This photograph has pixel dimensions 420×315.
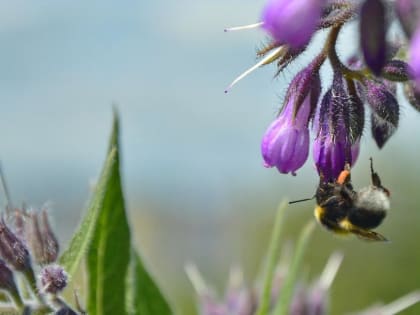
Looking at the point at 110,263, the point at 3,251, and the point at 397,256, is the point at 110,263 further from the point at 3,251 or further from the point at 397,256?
the point at 397,256

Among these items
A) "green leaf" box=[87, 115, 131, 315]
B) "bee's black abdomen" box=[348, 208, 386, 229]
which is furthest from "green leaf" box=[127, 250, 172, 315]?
"bee's black abdomen" box=[348, 208, 386, 229]

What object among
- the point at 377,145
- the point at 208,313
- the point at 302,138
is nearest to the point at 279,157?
the point at 302,138

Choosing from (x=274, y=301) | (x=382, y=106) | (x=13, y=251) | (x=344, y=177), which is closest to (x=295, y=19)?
(x=382, y=106)

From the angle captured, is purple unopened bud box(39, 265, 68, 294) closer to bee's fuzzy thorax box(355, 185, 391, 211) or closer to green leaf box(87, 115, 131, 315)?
green leaf box(87, 115, 131, 315)

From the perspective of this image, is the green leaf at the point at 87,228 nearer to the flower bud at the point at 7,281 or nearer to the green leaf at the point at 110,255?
the green leaf at the point at 110,255

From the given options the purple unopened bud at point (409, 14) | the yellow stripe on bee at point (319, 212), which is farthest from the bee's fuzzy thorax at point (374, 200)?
the purple unopened bud at point (409, 14)

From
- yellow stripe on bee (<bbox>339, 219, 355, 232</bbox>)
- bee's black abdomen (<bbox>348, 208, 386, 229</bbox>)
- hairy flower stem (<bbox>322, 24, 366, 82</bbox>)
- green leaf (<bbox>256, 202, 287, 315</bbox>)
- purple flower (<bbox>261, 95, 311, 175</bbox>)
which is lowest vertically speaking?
green leaf (<bbox>256, 202, 287, 315</bbox>)
